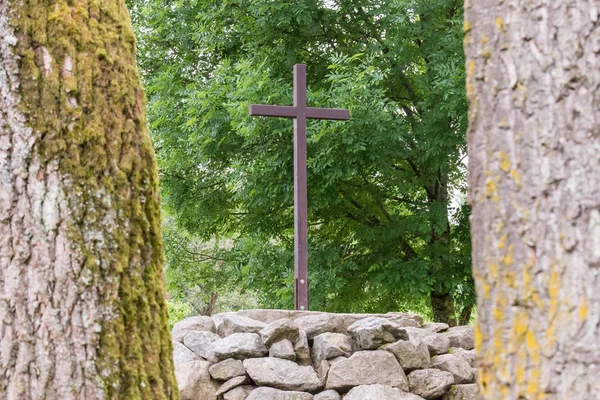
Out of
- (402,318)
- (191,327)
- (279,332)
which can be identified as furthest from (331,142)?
(279,332)

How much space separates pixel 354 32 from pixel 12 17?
808cm

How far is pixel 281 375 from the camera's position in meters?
4.90

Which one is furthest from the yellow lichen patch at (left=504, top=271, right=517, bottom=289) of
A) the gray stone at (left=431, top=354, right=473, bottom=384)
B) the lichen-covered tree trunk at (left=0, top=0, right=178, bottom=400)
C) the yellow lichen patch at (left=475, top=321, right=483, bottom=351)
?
the gray stone at (left=431, top=354, right=473, bottom=384)

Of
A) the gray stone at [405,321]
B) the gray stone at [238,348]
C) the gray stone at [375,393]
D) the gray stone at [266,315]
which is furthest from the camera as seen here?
the gray stone at [405,321]

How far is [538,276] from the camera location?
1539 millimetres

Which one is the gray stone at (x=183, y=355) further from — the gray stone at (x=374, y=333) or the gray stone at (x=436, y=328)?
the gray stone at (x=436, y=328)

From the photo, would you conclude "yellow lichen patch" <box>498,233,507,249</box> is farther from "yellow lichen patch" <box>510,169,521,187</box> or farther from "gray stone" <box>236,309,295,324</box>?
"gray stone" <box>236,309,295,324</box>

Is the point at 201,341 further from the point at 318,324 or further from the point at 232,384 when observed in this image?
the point at 318,324

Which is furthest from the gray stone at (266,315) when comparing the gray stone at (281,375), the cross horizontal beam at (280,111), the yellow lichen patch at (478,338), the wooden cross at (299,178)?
the yellow lichen patch at (478,338)

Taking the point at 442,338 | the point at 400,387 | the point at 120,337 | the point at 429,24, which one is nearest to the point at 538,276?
the point at 120,337

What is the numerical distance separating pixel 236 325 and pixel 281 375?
589 mm

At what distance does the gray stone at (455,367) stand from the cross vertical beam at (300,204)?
3.98 ft

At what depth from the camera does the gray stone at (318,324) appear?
5309 mm

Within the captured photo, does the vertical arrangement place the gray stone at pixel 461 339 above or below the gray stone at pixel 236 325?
below
